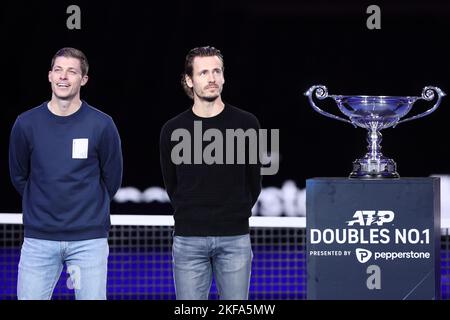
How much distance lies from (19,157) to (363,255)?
165cm

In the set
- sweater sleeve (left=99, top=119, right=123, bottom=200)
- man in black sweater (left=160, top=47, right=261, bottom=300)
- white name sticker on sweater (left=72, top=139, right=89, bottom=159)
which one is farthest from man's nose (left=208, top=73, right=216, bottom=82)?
white name sticker on sweater (left=72, top=139, right=89, bottom=159)

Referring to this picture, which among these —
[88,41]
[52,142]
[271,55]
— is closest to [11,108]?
[88,41]

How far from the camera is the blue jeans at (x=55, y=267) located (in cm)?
420

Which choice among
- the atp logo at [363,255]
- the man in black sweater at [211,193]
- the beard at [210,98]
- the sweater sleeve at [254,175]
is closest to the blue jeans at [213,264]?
the man in black sweater at [211,193]

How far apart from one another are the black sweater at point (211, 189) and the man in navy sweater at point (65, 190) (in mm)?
360

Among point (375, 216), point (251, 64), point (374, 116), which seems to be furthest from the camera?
point (251, 64)

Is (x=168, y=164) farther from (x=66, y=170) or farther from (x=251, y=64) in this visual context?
(x=251, y=64)

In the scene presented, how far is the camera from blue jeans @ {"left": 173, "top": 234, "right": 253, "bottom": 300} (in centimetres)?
420

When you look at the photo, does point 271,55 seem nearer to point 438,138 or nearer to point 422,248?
point 438,138

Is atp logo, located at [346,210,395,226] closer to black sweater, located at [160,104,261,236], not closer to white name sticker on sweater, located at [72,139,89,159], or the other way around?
black sweater, located at [160,104,261,236]

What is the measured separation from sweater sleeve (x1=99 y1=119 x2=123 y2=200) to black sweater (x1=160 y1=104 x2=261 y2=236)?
11.6 inches

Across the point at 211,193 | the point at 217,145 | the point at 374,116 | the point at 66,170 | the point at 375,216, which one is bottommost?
the point at 375,216

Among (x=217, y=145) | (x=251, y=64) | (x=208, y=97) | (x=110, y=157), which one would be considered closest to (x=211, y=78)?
(x=208, y=97)

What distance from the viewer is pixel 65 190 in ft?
13.8
